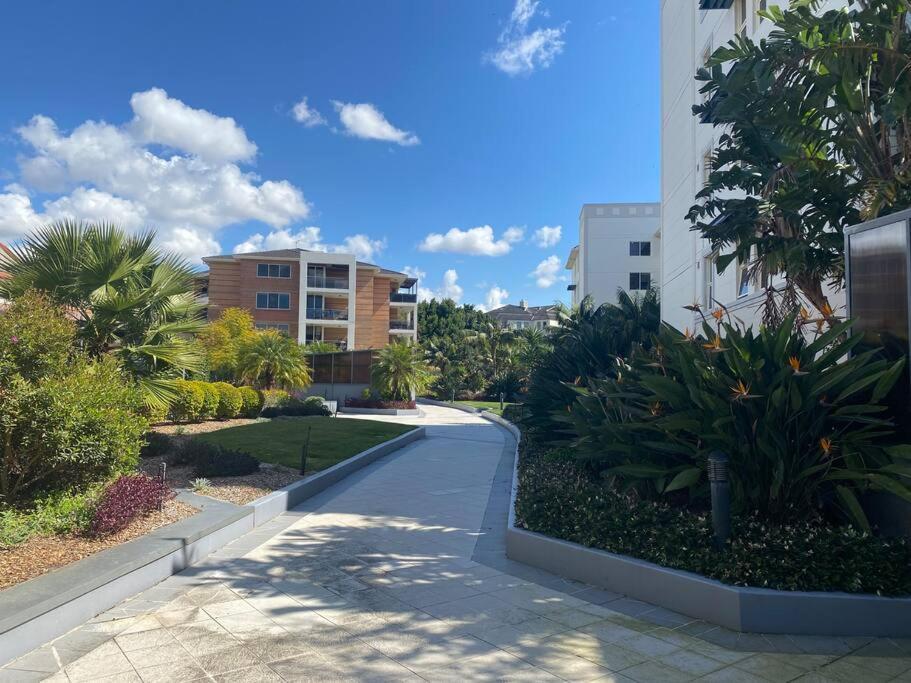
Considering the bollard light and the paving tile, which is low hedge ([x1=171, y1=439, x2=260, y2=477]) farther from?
the bollard light

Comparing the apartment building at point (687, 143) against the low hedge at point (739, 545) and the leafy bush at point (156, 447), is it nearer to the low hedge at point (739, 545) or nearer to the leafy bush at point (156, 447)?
the low hedge at point (739, 545)

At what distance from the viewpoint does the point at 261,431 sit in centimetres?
1673

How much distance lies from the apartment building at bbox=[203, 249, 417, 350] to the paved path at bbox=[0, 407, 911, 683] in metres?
45.2

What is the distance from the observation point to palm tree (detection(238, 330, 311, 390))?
2675 centimetres

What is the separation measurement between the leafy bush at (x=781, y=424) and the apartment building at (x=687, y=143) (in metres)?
10.8

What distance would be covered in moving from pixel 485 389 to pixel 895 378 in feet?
137

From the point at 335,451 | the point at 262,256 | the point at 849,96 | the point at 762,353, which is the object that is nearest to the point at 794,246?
the point at 849,96

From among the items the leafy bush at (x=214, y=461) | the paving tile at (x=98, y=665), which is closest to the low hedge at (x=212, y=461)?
the leafy bush at (x=214, y=461)

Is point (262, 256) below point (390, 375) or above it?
above

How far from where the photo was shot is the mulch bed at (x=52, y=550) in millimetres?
4992

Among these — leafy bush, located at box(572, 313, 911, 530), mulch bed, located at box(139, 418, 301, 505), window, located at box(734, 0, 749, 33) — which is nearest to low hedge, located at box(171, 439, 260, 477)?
mulch bed, located at box(139, 418, 301, 505)

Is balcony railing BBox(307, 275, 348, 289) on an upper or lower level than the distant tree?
upper

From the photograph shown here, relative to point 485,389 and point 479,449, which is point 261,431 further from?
point 485,389

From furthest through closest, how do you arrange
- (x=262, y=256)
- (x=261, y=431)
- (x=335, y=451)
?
(x=262, y=256) → (x=261, y=431) → (x=335, y=451)
